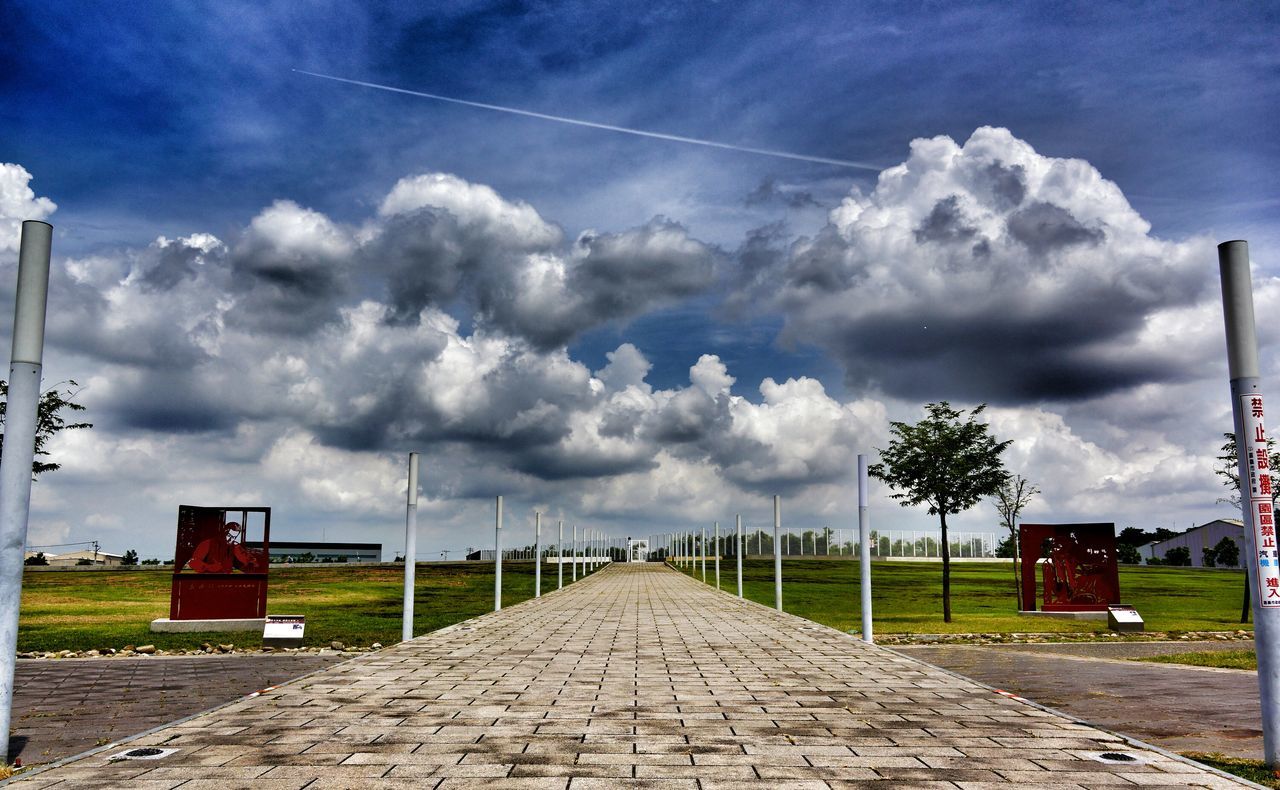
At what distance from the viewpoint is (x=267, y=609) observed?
24719mm

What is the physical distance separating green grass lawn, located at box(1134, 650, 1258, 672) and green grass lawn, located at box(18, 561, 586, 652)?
1325cm

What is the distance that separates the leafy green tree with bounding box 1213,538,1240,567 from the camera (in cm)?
7581

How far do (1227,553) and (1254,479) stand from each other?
A: 275ft

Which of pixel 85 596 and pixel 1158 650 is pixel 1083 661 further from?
pixel 85 596

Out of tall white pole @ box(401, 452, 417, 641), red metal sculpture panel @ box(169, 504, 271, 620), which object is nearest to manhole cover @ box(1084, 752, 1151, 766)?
tall white pole @ box(401, 452, 417, 641)

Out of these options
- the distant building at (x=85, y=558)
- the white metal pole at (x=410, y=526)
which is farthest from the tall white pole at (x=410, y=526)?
the distant building at (x=85, y=558)

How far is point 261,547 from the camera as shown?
19.9m

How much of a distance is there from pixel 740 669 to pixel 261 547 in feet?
41.7

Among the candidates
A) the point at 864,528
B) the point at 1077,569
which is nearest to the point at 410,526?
the point at 864,528

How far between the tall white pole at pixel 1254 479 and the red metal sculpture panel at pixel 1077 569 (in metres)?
18.2

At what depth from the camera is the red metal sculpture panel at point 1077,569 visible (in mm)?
23844

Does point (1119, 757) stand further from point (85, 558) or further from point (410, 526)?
point (85, 558)

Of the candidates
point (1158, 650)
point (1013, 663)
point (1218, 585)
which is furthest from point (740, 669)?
point (1218, 585)

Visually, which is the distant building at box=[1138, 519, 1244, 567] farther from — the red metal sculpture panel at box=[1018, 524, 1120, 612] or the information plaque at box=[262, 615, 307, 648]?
the information plaque at box=[262, 615, 307, 648]
